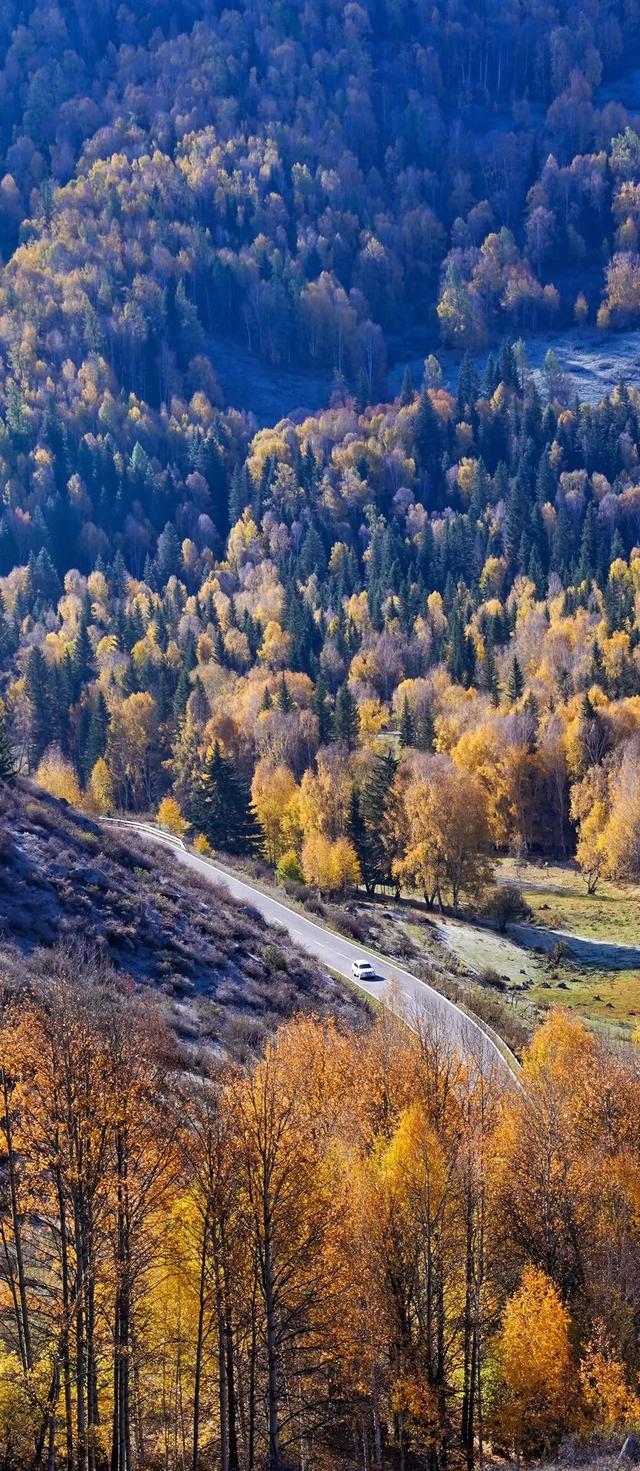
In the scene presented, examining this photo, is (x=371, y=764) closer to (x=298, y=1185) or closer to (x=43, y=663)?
(x=43, y=663)

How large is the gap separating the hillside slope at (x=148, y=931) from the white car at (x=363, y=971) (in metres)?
2.28

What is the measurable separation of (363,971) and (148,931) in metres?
13.2

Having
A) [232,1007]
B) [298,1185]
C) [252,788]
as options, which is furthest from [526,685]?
[298,1185]

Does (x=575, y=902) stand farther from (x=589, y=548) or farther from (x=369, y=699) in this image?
(x=589, y=548)

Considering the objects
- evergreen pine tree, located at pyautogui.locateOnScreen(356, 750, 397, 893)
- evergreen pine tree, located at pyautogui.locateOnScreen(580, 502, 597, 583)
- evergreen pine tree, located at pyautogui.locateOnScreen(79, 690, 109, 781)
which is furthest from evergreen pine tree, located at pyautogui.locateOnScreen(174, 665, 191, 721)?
evergreen pine tree, located at pyautogui.locateOnScreen(580, 502, 597, 583)

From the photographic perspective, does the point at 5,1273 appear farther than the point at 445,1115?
No

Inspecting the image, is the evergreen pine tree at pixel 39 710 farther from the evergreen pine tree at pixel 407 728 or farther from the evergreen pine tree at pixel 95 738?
the evergreen pine tree at pixel 407 728

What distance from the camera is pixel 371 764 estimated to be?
370ft

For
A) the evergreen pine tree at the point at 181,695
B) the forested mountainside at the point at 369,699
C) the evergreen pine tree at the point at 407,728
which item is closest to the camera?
the forested mountainside at the point at 369,699

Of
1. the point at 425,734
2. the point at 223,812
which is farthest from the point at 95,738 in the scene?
the point at 223,812

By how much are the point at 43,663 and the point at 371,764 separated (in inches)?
2135

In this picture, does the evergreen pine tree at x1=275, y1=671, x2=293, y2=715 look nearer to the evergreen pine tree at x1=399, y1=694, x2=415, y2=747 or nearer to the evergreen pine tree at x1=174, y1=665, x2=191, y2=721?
the evergreen pine tree at x1=174, y1=665, x2=191, y2=721

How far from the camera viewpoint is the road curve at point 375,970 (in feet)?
146

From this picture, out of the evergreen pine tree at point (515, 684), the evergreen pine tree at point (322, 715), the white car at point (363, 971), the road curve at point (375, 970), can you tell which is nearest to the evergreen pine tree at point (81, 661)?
the evergreen pine tree at point (322, 715)
